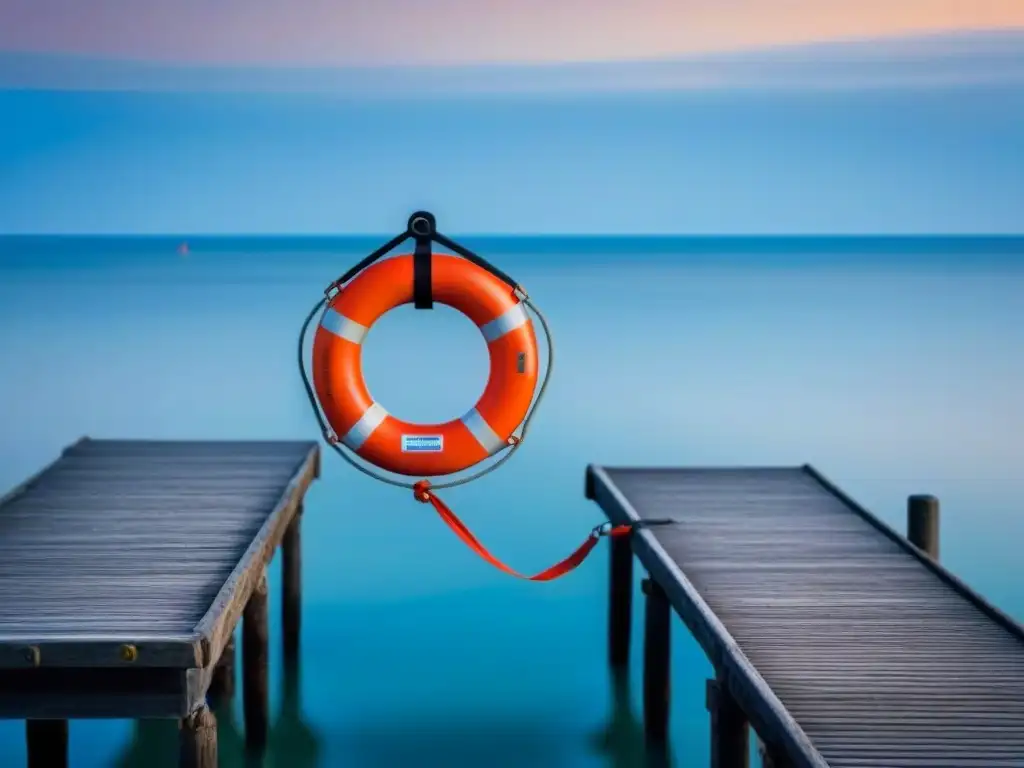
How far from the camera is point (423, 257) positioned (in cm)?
319

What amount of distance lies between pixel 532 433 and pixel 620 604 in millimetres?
4274

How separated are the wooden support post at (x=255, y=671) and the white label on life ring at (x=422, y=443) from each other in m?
0.48

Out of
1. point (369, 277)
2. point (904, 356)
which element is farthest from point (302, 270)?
point (369, 277)

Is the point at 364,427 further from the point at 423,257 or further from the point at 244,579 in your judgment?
the point at 244,579

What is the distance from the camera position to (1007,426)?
8.25m

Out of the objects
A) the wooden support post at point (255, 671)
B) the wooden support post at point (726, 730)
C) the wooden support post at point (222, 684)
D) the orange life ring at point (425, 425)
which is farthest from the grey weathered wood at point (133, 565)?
the wooden support post at point (726, 730)

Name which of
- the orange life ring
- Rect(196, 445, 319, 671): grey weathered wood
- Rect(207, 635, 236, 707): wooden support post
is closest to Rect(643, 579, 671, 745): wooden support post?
the orange life ring

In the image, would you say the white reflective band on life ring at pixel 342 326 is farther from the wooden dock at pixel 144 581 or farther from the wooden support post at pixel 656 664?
the wooden support post at pixel 656 664

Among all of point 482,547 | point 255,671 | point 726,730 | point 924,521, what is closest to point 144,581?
point 255,671

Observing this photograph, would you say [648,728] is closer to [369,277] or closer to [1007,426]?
[369,277]

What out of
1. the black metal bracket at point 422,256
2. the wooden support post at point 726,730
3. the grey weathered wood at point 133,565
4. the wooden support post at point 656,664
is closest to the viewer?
the grey weathered wood at point 133,565

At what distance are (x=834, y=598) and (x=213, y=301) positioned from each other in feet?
46.9

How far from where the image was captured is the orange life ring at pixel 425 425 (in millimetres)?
3246

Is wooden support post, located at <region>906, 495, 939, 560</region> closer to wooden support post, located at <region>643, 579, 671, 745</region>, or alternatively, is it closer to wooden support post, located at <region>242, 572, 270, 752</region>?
wooden support post, located at <region>643, 579, 671, 745</region>
